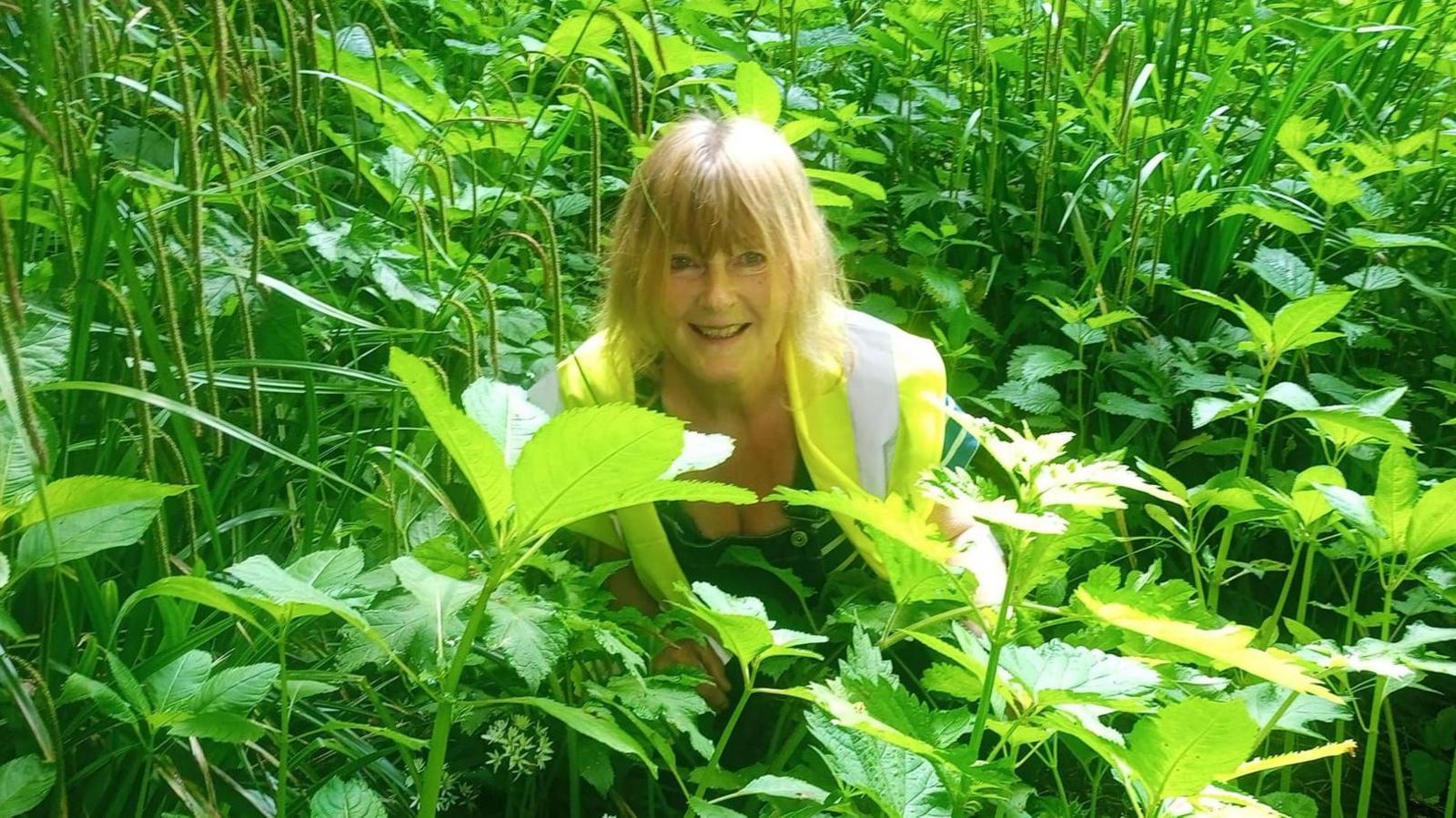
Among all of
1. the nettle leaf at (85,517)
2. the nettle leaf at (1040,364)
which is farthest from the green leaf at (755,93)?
the nettle leaf at (85,517)

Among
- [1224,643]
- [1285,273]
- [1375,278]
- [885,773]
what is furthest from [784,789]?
[1375,278]

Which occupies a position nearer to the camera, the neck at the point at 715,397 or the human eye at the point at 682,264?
the human eye at the point at 682,264

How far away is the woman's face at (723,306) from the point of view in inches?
64.8

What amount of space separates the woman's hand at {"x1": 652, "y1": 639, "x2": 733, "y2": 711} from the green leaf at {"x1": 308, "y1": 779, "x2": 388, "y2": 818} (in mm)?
657

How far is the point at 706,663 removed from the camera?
5.20ft

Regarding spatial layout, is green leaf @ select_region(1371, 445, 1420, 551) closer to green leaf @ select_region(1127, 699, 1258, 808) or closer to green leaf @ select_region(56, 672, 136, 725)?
green leaf @ select_region(1127, 699, 1258, 808)

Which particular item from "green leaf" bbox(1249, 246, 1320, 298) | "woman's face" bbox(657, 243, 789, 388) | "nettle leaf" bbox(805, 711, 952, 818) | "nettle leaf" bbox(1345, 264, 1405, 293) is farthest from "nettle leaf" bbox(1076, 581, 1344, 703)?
"nettle leaf" bbox(1345, 264, 1405, 293)

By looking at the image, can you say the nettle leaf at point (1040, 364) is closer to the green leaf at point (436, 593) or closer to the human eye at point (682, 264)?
the human eye at point (682, 264)

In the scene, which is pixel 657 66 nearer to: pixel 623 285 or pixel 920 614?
pixel 623 285

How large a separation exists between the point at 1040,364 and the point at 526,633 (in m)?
1.31

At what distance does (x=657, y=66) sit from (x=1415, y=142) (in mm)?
1509

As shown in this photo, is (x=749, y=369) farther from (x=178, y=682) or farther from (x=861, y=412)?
(x=178, y=682)

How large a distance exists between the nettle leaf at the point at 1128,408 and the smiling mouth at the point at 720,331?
694mm

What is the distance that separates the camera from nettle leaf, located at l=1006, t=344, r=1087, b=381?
6.44 ft
